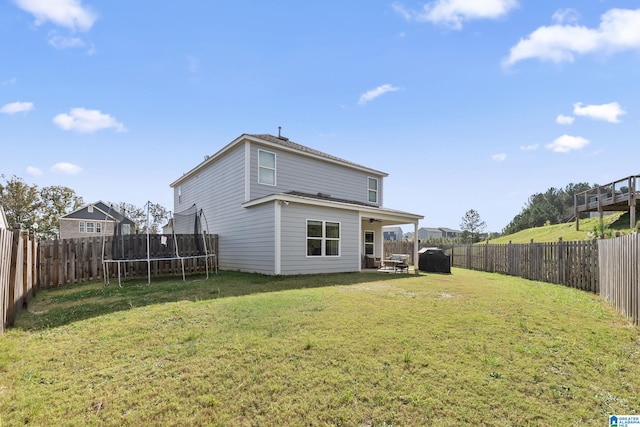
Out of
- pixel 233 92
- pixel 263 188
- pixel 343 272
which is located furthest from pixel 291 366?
pixel 233 92

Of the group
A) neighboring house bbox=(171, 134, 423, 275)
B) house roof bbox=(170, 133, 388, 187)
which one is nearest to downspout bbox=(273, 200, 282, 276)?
neighboring house bbox=(171, 134, 423, 275)

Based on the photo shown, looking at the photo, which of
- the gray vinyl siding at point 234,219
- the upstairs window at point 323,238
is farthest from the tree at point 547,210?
the gray vinyl siding at point 234,219

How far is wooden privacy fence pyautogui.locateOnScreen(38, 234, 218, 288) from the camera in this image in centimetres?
1006

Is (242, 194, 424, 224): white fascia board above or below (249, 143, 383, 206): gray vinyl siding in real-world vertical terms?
below

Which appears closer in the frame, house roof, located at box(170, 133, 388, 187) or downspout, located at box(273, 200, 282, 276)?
downspout, located at box(273, 200, 282, 276)

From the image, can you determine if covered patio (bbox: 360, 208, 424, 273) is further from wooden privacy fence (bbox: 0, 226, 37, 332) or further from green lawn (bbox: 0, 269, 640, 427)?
wooden privacy fence (bbox: 0, 226, 37, 332)

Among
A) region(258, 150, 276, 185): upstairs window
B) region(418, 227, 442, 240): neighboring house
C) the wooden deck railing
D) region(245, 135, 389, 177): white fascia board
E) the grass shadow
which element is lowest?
region(418, 227, 442, 240): neighboring house

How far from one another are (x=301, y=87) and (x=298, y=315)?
36.1 feet

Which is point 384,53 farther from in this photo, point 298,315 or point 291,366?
point 291,366

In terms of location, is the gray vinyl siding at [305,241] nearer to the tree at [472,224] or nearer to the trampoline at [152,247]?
the trampoline at [152,247]

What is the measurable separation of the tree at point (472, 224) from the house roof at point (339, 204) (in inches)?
1007

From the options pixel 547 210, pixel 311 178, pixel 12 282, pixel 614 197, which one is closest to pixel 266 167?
pixel 311 178

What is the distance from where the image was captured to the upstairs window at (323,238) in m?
12.3

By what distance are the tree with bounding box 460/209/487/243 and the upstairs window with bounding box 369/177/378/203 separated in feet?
83.6
